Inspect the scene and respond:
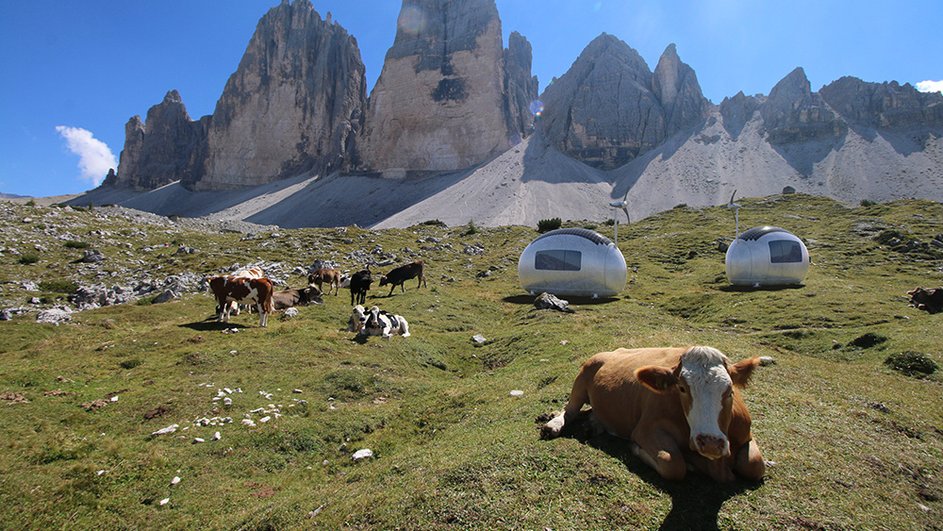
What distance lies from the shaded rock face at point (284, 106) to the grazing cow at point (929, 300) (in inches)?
6093

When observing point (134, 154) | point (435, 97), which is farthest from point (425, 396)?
point (134, 154)

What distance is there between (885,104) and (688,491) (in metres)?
166

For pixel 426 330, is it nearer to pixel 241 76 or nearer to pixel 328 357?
pixel 328 357

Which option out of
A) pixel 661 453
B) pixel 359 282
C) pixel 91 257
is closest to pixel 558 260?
pixel 359 282

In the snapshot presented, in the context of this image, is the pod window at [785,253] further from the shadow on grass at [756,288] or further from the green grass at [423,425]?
the green grass at [423,425]

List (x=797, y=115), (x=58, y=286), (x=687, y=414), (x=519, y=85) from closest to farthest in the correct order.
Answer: (x=687, y=414) → (x=58, y=286) → (x=797, y=115) → (x=519, y=85)

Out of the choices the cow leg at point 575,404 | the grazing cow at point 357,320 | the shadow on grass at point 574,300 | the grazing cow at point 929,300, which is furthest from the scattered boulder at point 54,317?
the grazing cow at point 929,300

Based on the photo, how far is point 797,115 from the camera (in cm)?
12781

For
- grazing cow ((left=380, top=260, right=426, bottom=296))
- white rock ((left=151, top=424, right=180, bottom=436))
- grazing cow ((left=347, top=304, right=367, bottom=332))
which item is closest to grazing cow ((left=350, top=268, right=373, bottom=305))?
grazing cow ((left=380, top=260, right=426, bottom=296))

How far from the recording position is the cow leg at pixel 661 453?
16.7 ft

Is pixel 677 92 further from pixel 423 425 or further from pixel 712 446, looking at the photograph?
pixel 712 446

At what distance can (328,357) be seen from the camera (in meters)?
14.0

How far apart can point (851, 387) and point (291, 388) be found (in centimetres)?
1264

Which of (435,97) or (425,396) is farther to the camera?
(435,97)
